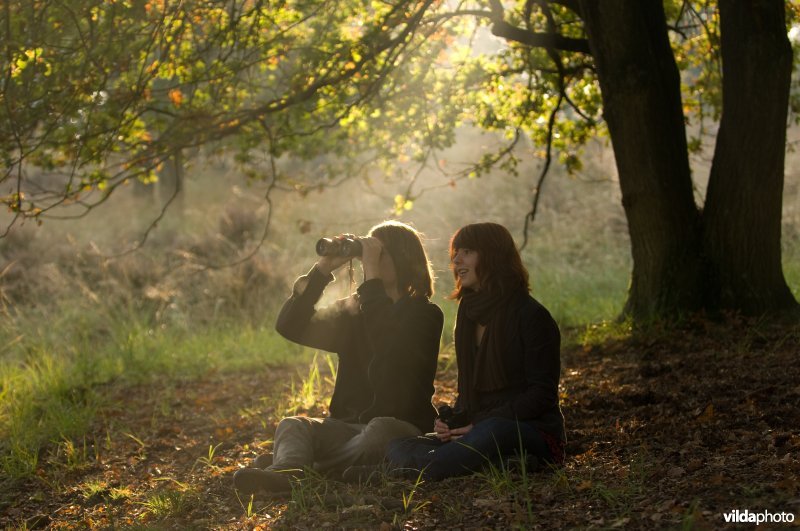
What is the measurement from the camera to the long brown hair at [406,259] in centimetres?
459

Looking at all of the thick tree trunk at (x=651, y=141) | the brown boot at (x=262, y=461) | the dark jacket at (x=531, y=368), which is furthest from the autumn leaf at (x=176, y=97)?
the dark jacket at (x=531, y=368)

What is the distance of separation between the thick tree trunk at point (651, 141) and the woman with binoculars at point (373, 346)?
9.33 ft

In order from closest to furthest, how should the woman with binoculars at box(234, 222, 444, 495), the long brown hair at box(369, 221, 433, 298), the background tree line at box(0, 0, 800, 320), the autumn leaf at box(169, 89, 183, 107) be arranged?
the woman with binoculars at box(234, 222, 444, 495), the long brown hair at box(369, 221, 433, 298), the background tree line at box(0, 0, 800, 320), the autumn leaf at box(169, 89, 183, 107)

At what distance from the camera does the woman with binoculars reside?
4434mm

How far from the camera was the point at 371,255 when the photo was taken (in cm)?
453

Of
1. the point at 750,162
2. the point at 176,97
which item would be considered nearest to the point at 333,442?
the point at 176,97

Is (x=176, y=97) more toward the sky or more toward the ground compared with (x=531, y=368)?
more toward the sky

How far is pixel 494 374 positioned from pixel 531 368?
8.3 inches

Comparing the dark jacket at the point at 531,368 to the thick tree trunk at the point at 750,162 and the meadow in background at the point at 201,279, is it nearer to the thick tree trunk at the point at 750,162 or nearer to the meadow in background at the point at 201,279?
the meadow in background at the point at 201,279

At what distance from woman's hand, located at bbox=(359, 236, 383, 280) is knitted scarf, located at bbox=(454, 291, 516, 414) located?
0.48m

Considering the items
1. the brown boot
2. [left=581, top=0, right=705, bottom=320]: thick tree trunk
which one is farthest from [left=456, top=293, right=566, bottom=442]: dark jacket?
[left=581, top=0, right=705, bottom=320]: thick tree trunk

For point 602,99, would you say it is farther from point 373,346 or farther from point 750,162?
point 373,346

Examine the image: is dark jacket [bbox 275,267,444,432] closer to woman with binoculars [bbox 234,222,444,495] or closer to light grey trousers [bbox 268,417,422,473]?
woman with binoculars [bbox 234,222,444,495]

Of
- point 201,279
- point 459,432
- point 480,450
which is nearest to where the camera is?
point 480,450
